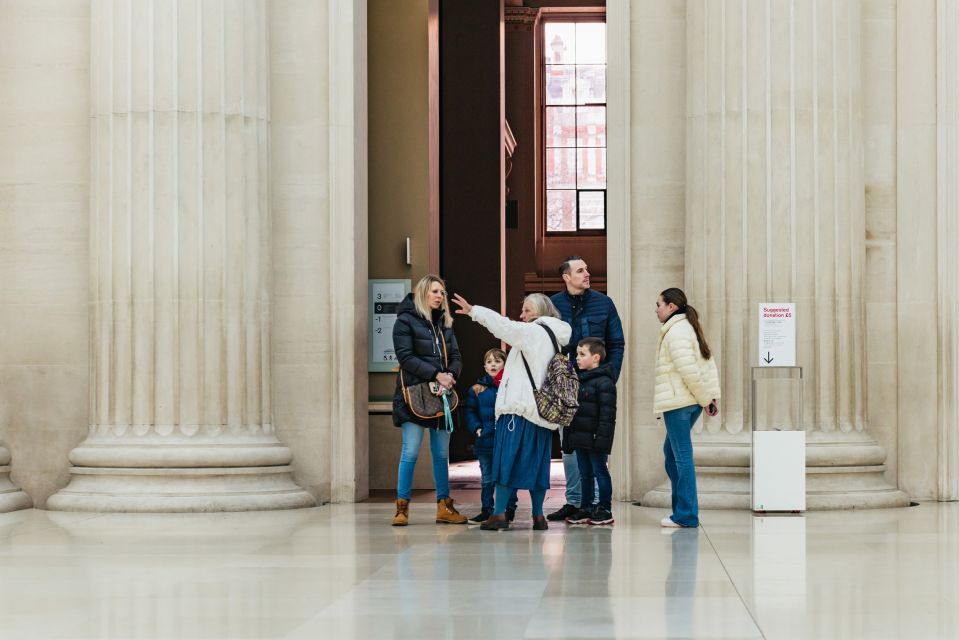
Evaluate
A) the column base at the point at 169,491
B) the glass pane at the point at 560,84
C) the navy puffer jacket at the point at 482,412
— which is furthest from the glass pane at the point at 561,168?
the navy puffer jacket at the point at 482,412

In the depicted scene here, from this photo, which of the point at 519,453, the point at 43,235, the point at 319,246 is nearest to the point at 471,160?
the point at 319,246

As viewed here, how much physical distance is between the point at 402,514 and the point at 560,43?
77.9 feet

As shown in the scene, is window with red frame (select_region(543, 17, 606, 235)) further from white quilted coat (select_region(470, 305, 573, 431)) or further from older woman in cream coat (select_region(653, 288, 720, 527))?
white quilted coat (select_region(470, 305, 573, 431))

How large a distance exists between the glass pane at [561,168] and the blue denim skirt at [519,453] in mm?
23376

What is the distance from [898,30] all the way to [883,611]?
814 centimetres

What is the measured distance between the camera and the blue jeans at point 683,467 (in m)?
10.4

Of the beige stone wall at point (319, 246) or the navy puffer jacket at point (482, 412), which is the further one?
the beige stone wall at point (319, 246)

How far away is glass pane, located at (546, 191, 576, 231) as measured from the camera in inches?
1292

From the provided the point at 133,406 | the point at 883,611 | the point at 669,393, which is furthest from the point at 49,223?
the point at 883,611

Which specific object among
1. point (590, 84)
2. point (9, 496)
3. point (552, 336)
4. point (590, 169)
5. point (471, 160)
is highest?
point (590, 84)

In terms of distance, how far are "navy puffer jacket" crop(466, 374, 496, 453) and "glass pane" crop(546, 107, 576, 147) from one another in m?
22.8

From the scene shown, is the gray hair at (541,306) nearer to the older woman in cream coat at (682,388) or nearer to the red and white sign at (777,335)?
the older woman in cream coat at (682,388)

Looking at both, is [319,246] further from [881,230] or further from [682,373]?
[881,230]

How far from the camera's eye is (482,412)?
436 inches
